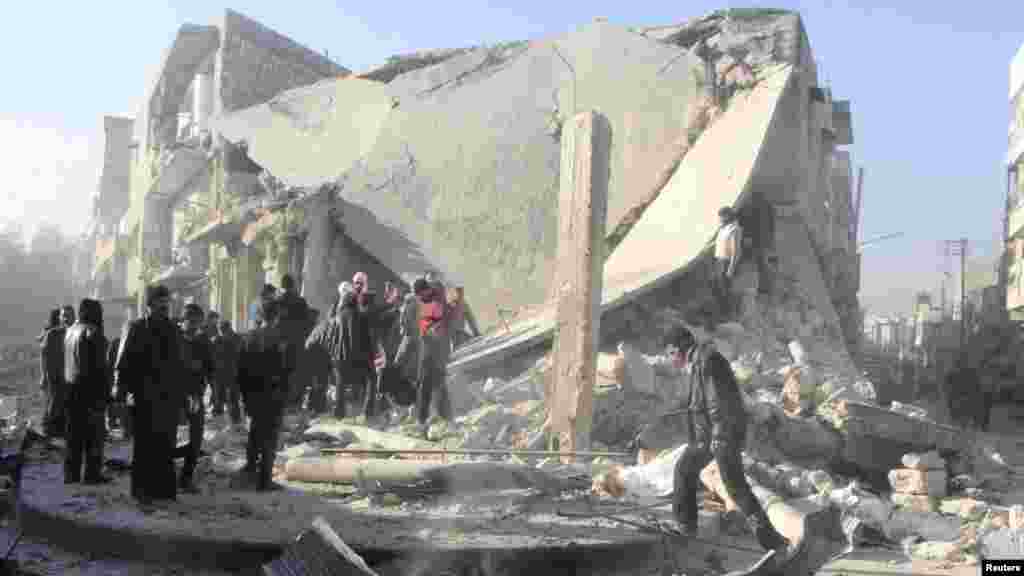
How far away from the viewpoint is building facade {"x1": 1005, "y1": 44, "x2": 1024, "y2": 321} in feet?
76.0

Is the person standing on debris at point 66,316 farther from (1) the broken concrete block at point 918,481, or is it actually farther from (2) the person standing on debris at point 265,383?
(1) the broken concrete block at point 918,481

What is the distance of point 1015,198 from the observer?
85.8ft

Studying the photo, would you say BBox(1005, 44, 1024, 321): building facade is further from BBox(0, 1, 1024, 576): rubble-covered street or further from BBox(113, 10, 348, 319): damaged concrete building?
BBox(113, 10, 348, 319): damaged concrete building

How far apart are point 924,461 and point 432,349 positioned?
4255 millimetres

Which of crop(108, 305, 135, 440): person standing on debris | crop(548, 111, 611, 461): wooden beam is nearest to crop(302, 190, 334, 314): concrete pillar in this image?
crop(108, 305, 135, 440): person standing on debris

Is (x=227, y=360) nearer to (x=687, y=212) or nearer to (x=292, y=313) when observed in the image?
(x=292, y=313)

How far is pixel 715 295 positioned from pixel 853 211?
1549 centimetres

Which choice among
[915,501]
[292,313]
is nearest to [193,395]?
[292,313]

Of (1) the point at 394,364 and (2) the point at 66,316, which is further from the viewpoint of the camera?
(1) the point at 394,364

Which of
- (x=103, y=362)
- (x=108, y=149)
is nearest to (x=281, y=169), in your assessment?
(x=103, y=362)

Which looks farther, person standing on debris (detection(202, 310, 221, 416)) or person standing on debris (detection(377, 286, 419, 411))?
person standing on debris (detection(202, 310, 221, 416))

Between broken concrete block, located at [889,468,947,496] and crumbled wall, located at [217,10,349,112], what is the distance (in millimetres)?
15328

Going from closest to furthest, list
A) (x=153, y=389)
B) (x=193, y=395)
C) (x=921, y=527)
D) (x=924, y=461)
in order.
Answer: (x=153, y=389), (x=921, y=527), (x=193, y=395), (x=924, y=461)

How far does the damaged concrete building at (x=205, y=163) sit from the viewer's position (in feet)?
57.5
